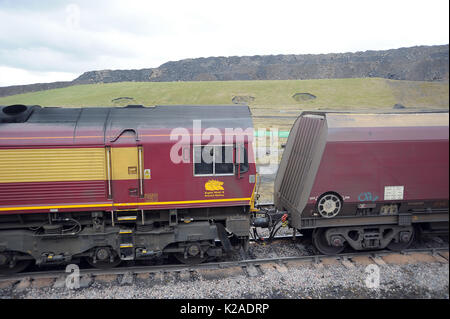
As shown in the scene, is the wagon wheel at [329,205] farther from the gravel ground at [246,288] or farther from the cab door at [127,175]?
the cab door at [127,175]

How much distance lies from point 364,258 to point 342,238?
2.52 ft

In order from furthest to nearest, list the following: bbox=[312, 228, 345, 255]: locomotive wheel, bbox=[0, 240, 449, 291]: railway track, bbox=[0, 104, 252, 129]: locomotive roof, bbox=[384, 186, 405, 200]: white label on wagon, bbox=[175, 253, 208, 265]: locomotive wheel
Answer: bbox=[312, 228, 345, 255]: locomotive wheel < bbox=[175, 253, 208, 265]: locomotive wheel < bbox=[0, 104, 252, 129]: locomotive roof < bbox=[0, 240, 449, 291]: railway track < bbox=[384, 186, 405, 200]: white label on wagon

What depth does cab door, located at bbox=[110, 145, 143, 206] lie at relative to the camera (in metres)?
7.30

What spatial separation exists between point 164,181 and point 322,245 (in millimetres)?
4948

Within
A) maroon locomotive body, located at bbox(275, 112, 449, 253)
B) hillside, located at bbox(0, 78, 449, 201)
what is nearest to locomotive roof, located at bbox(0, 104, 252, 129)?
maroon locomotive body, located at bbox(275, 112, 449, 253)

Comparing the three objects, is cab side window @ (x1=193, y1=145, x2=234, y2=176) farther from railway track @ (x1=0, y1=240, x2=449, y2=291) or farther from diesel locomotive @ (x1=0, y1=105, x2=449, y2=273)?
railway track @ (x1=0, y1=240, x2=449, y2=291)

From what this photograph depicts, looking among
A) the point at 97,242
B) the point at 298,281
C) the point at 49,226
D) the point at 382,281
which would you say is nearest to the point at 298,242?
the point at 298,281

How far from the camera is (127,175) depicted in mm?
7363

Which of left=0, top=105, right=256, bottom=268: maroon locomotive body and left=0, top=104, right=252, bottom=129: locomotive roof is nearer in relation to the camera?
left=0, top=105, right=256, bottom=268: maroon locomotive body

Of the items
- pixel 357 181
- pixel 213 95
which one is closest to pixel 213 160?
pixel 357 181

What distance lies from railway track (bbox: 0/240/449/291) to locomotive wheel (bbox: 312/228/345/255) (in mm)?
274

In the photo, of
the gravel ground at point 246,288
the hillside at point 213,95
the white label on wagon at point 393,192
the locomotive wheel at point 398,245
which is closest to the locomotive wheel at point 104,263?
the gravel ground at point 246,288

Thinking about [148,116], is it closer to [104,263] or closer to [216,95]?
[104,263]
